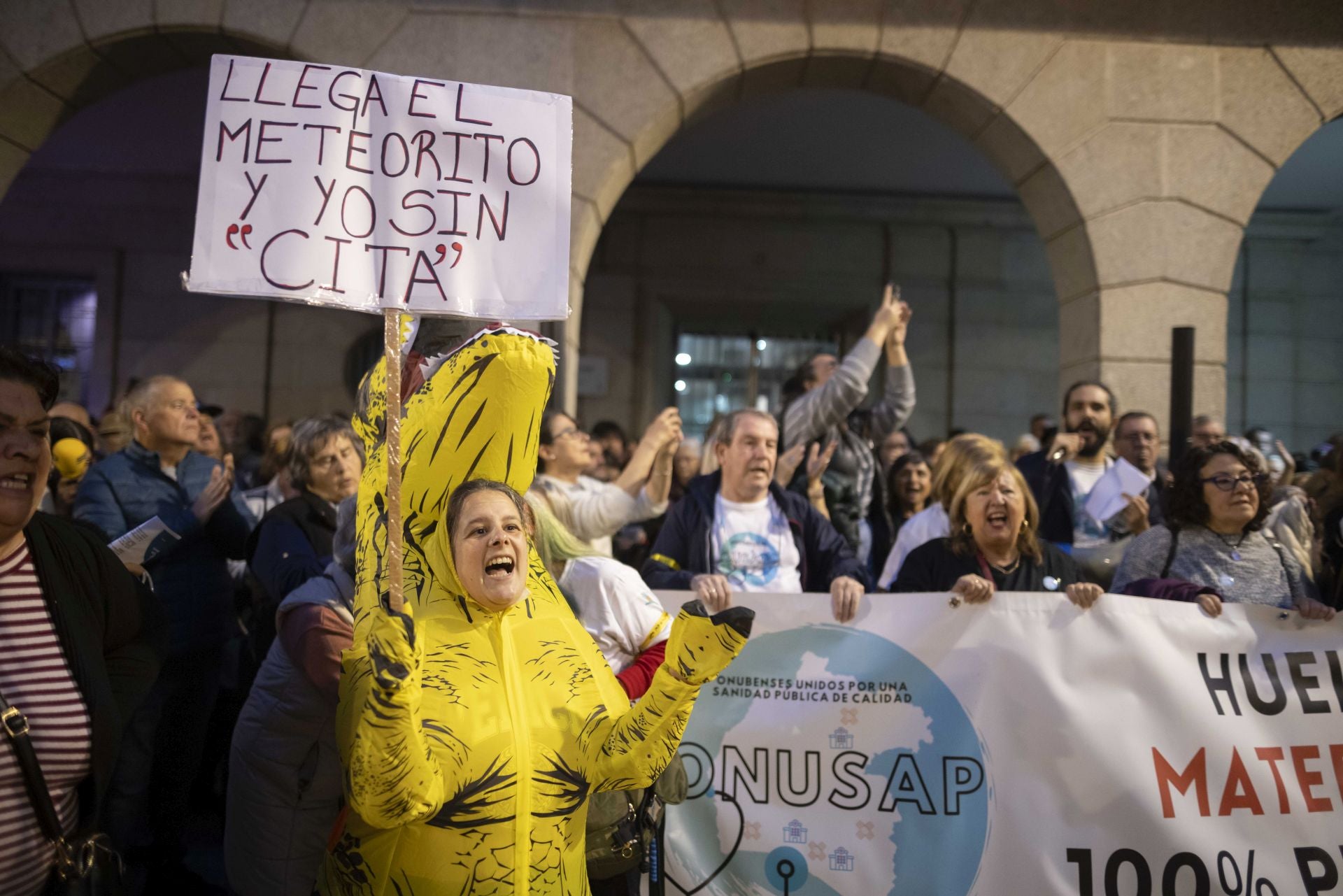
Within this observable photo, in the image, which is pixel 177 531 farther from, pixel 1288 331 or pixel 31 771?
pixel 1288 331

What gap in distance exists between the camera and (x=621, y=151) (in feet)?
20.9

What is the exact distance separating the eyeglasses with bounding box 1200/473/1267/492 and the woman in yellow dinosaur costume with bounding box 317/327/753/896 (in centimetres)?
240

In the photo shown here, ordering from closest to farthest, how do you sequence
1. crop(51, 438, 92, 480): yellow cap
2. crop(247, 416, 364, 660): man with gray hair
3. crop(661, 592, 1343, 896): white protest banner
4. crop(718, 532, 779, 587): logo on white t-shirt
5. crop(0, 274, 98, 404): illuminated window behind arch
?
crop(661, 592, 1343, 896): white protest banner, crop(247, 416, 364, 660): man with gray hair, crop(718, 532, 779, 587): logo on white t-shirt, crop(51, 438, 92, 480): yellow cap, crop(0, 274, 98, 404): illuminated window behind arch

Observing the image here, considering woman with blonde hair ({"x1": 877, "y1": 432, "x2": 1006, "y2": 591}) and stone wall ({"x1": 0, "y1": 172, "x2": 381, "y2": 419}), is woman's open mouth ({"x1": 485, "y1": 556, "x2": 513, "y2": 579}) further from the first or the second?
stone wall ({"x1": 0, "y1": 172, "x2": 381, "y2": 419})

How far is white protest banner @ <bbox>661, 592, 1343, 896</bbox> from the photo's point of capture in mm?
2949

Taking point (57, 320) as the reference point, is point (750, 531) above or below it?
below

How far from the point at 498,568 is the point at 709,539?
183cm

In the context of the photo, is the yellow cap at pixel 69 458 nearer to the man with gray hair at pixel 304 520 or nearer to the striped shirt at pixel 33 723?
the man with gray hair at pixel 304 520

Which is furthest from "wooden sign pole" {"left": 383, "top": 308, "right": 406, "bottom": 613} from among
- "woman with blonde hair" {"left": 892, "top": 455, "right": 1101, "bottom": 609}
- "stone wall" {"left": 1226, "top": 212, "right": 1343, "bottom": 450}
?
"stone wall" {"left": 1226, "top": 212, "right": 1343, "bottom": 450}

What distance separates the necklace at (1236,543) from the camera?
344 centimetres

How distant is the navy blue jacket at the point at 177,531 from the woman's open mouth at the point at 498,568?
2.30m

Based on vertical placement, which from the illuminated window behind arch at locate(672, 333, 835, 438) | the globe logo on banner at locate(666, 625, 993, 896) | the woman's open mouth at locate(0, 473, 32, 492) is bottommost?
the globe logo on banner at locate(666, 625, 993, 896)

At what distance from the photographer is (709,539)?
12.5ft

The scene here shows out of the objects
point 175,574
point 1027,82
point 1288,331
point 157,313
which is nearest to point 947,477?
point 175,574
